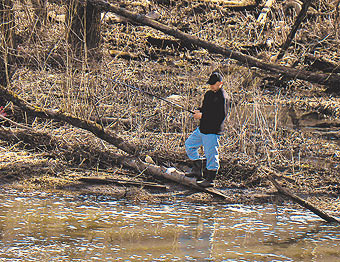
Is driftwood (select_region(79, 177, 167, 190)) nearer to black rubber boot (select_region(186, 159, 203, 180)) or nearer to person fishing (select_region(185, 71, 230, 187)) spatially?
black rubber boot (select_region(186, 159, 203, 180))

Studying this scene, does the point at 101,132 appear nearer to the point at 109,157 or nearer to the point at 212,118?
the point at 109,157

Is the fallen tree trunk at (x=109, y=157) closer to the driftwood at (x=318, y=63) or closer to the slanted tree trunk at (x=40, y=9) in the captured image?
the slanted tree trunk at (x=40, y=9)

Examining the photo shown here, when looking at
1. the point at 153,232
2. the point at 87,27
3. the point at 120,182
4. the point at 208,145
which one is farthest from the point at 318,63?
the point at 153,232

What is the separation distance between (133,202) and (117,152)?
1586 millimetres

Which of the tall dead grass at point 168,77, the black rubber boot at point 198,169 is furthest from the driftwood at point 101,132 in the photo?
the black rubber boot at point 198,169

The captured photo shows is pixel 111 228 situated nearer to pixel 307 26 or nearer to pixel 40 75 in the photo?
pixel 40 75

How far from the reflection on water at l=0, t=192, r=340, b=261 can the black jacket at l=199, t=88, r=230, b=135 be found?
0.93 m

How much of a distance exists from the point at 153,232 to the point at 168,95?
5691 millimetres

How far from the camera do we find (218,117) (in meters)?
7.57

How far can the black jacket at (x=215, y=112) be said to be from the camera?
759 cm

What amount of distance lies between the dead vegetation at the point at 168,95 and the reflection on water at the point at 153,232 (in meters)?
0.68

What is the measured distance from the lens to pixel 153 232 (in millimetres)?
6555

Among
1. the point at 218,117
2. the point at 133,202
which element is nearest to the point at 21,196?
the point at 133,202

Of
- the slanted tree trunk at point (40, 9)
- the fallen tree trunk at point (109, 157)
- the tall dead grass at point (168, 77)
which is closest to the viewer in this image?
the fallen tree trunk at point (109, 157)
